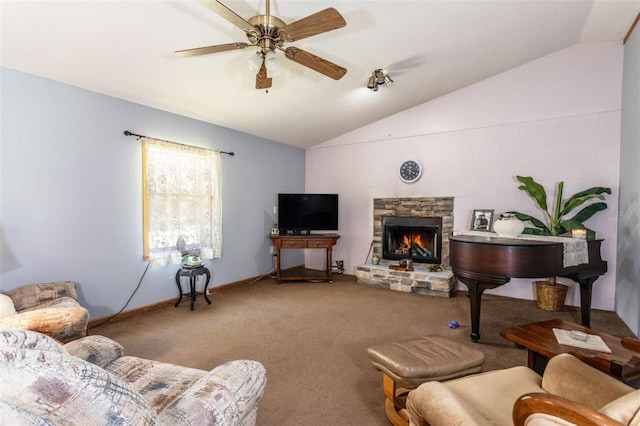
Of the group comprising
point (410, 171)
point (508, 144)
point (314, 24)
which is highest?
point (314, 24)

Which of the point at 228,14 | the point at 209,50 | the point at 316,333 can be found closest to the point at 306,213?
the point at 316,333

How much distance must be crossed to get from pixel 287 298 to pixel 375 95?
3092mm

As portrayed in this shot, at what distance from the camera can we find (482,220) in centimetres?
434

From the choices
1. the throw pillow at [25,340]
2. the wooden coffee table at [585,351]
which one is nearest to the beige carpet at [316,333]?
the wooden coffee table at [585,351]

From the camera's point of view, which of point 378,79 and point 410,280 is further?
point 410,280

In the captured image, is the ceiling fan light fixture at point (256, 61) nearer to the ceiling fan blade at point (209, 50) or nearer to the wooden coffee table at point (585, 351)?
the ceiling fan blade at point (209, 50)

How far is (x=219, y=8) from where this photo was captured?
5.57 feet

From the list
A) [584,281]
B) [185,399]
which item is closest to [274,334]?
[185,399]

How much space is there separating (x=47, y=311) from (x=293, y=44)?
9.36 feet

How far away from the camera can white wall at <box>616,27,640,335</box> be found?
121 inches

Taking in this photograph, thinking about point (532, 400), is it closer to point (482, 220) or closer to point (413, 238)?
point (482, 220)

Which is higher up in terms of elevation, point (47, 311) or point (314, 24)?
point (314, 24)

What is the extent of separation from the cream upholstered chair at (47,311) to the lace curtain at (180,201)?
102cm

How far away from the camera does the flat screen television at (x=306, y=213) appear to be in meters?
5.36
